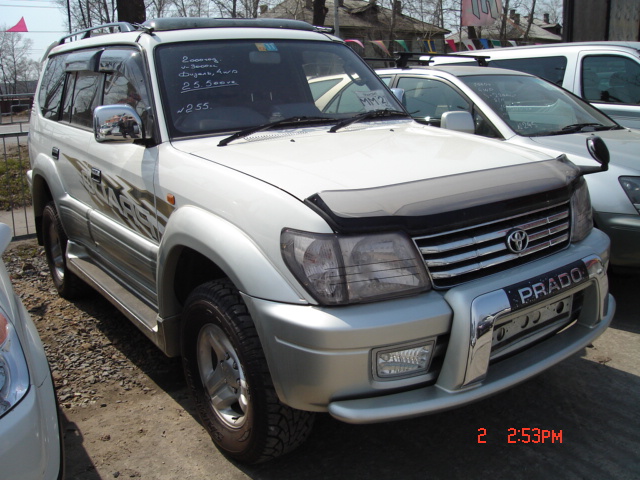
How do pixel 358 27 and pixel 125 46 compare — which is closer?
pixel 125 46

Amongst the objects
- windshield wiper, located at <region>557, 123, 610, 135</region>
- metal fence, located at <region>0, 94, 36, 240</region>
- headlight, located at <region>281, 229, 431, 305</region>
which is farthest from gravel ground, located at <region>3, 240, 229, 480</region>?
windshield wiper, located at <region>557, 123, 610, 135</region>

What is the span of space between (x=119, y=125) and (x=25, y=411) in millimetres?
1689

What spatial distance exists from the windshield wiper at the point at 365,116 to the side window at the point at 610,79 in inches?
149

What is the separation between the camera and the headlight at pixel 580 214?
9.27ft

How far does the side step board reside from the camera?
306 cm

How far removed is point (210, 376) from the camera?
9.41 feet

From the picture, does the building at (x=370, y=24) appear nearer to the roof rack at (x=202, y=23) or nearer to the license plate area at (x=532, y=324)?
the roof rack at (x=202, y=23)

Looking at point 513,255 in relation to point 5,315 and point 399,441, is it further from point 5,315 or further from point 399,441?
point 5,315

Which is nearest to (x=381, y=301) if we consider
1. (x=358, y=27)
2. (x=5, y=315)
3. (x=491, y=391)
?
(x=491, y=391)

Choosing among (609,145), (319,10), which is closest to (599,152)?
(609,145)

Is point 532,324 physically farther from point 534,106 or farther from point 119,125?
point 534,106

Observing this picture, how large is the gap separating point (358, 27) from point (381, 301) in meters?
48.8
